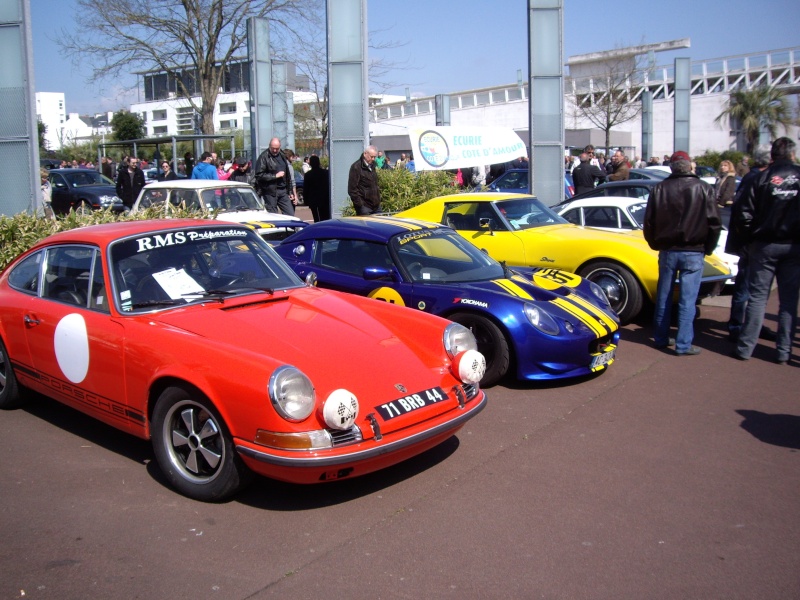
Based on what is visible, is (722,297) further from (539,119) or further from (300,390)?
(300,390)

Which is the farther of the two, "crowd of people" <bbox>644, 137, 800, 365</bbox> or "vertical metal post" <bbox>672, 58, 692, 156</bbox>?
"vertical metal post" <bbox>672, 58, 692, 156</bbox>

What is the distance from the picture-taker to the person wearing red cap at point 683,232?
7.15m

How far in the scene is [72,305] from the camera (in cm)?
492

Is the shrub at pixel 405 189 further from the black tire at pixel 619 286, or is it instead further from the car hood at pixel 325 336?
the car hood at pixel 325 336

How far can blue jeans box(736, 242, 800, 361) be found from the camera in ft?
22.8

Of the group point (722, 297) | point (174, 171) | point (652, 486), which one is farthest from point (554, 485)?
point (174, 171)

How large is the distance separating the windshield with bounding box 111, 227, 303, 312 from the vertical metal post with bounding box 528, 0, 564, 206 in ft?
28.9

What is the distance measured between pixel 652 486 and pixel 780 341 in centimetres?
356

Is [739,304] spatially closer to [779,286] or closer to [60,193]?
[779,286]

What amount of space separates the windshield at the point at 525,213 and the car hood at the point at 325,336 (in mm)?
4516

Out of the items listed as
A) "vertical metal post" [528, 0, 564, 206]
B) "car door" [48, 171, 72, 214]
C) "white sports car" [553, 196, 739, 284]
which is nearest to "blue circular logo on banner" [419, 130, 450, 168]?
"vertical metal post" [528, 0, 564, 206]

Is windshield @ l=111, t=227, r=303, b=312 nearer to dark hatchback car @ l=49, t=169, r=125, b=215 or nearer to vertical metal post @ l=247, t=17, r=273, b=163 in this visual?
vertical metal post @ l=247, t=17, r=273, b=163

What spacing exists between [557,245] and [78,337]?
5.79 metres

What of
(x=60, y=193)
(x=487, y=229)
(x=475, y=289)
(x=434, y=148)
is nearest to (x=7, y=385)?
(x=475, y=289)
